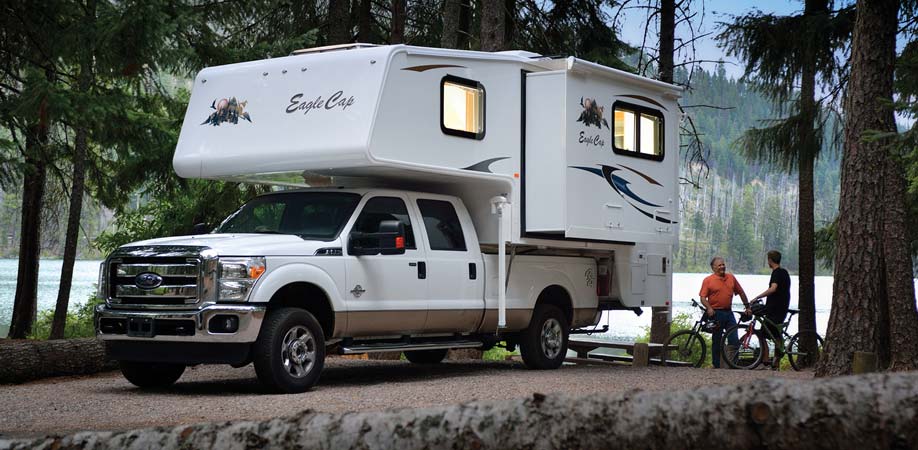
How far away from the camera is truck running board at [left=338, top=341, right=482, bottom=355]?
11.8 meters

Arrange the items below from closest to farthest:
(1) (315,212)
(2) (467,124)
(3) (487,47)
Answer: (1) (315,212) → (2) (467,124) → (3) (487,47)

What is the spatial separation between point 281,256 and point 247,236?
760 mm

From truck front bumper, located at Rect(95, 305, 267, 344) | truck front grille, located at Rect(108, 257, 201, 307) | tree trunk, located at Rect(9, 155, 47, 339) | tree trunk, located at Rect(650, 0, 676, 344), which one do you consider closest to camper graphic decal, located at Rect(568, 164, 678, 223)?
truck front bumper, located at Rect(95, 305, 267, 344)

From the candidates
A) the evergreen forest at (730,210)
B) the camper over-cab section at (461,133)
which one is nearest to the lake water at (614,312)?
the evergreen forest at (730,210)

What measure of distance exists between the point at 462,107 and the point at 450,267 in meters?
1.73

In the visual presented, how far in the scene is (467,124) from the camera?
1298 cm

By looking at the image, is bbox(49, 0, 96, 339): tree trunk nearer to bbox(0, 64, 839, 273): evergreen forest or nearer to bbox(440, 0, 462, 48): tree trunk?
bbox(440, 0, 462, 48): tree trunk

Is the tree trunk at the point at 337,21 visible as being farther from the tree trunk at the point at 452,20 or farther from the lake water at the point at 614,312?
the lake water at the point at 614,312

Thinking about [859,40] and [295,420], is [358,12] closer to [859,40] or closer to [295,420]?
[859,40]

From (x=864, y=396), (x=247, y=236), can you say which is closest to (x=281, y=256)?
(x=247, y=236)

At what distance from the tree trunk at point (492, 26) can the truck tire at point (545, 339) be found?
17.0 ft

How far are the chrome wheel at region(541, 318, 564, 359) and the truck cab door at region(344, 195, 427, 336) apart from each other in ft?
7.57

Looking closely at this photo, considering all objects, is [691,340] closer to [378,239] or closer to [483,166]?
[483,166]

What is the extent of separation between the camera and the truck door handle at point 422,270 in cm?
1239
